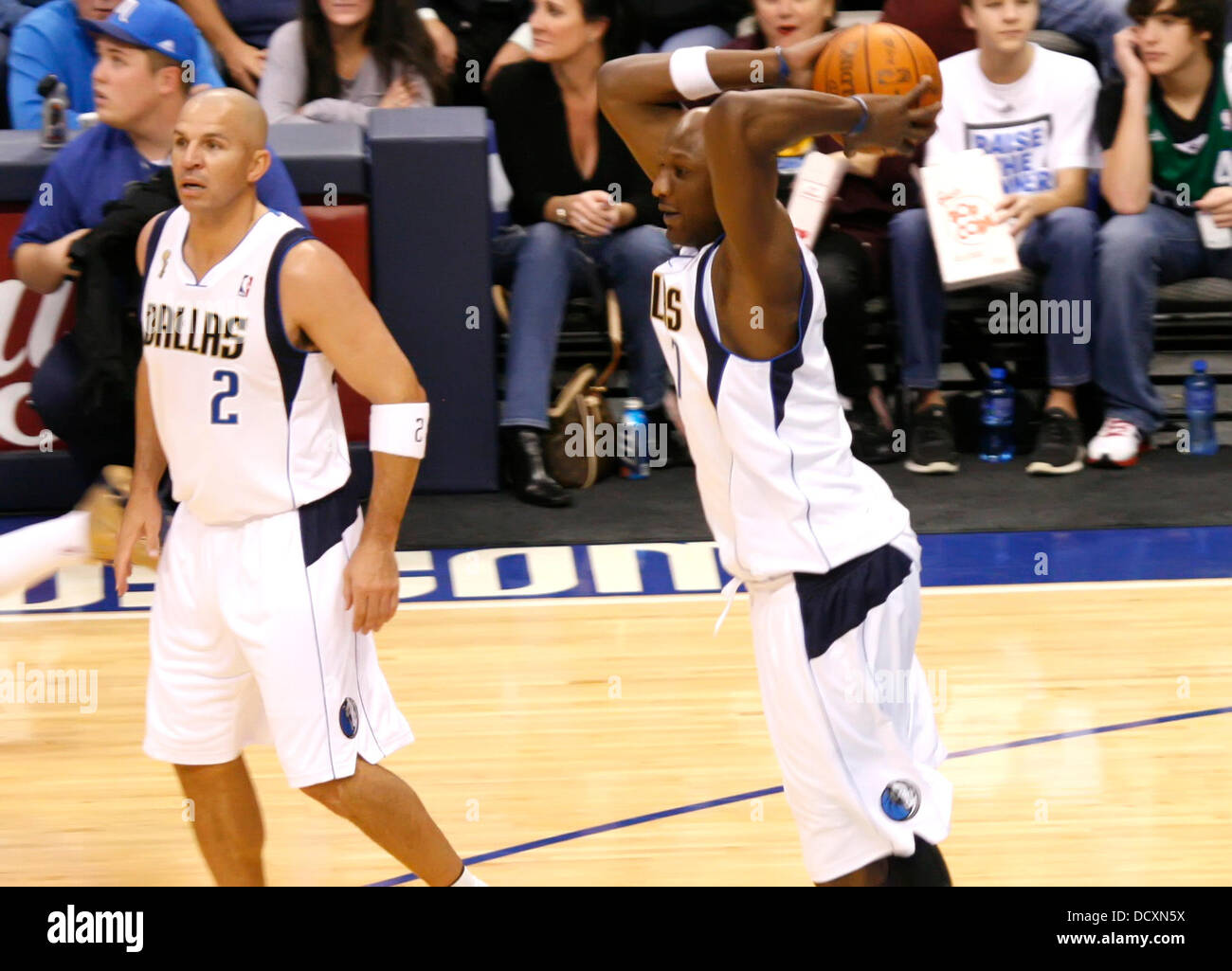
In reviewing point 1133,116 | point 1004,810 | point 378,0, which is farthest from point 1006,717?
point 378,0

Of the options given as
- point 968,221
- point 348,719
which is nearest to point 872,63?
point 348,719

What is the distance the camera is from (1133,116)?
7176mm

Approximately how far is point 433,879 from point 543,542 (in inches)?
109

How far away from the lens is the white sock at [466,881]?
3881 mm

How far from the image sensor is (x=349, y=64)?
715cm

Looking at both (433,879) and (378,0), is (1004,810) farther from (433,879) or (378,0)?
(378,0)

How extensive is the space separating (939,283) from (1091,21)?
1.46 meters

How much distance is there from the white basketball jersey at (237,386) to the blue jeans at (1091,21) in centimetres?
490

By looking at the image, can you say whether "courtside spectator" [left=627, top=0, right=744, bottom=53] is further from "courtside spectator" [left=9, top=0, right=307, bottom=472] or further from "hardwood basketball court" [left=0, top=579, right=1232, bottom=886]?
"hardwood basketball court" [left=0, top=579, right=1232, bottom=886]

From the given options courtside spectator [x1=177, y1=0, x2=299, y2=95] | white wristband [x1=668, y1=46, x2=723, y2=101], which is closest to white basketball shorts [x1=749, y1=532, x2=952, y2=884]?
white wristband [x1=668, y1=46, x2=723, y2=101]

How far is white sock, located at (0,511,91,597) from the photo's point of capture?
514 cm

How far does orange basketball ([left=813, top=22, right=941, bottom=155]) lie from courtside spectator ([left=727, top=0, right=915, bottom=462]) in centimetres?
230

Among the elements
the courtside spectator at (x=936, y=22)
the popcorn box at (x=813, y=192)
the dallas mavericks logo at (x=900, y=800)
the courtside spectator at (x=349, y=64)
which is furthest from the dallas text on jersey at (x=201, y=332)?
the courtside spectator at (x=936, y=22)

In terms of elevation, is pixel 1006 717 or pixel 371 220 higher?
pixel 371 220
